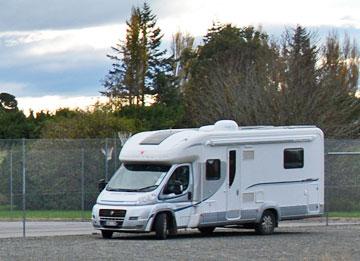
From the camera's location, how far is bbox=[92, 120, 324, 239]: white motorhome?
26.0m

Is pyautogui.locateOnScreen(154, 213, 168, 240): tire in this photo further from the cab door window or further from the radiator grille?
the radiator grille

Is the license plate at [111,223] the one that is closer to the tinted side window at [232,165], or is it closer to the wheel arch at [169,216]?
the wheel arch at [169,216]

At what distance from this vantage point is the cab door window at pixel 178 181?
26297 millimetres

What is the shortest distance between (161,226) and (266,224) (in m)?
3.60

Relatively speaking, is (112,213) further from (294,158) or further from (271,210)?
(294,158)

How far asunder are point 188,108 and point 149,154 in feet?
138

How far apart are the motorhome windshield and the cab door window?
0.24m

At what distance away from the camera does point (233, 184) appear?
27.5 meters

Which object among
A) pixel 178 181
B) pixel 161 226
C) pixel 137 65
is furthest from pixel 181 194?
pixel 137 65

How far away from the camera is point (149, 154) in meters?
26.3

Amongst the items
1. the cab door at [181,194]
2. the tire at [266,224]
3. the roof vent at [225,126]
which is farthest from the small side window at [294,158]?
the cab door at [181,194]

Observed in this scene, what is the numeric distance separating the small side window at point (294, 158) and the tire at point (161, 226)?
4.14 metres

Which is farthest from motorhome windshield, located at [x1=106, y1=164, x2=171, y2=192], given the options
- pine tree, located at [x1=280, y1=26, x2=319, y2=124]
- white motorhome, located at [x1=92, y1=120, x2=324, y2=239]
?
pine tree, located at [x1=280, y1=26, x2=319, y2=124]

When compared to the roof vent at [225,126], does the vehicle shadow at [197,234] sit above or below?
below
